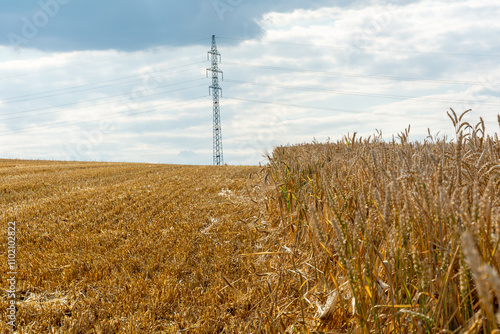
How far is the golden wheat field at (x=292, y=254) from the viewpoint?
1721 millimetres

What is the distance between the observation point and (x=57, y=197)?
802cm

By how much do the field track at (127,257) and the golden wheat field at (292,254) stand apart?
0.06 ft

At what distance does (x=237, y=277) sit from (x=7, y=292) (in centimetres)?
226

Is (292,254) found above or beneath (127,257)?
above

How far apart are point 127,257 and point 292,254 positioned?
2410mm

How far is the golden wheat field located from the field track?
0.06 ft

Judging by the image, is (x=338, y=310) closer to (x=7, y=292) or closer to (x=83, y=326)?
(x=83, y=326)

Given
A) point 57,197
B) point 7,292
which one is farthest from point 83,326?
point 57,197

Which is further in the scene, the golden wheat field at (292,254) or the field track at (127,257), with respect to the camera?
the field track at (127,257)

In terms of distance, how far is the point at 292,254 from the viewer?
112 inches

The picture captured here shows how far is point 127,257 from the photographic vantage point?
4.46m

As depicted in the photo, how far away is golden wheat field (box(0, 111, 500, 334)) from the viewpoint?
1.72 m

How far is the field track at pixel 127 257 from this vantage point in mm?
3172

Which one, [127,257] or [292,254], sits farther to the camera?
[127,257]
